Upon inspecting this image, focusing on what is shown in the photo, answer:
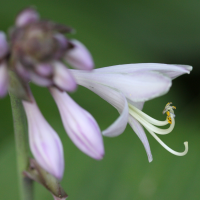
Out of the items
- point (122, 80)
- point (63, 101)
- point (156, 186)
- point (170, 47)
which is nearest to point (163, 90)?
point (122, 80)

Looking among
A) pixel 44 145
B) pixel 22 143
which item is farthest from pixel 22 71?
pixel 22 143

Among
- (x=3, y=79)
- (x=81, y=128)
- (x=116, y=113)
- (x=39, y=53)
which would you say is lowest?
(x=116, y=113)

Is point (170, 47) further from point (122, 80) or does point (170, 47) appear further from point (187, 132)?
point (122, 80)

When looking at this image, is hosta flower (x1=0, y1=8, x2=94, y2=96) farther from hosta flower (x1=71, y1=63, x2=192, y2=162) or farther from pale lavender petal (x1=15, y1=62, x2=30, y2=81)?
hosta flower (x1=71, y1=63, x2=192, y2=162)

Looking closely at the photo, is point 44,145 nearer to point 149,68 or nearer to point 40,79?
point 40,79

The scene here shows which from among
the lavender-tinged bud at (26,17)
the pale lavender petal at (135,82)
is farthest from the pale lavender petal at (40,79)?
the pale lavender petal at (135,82)
